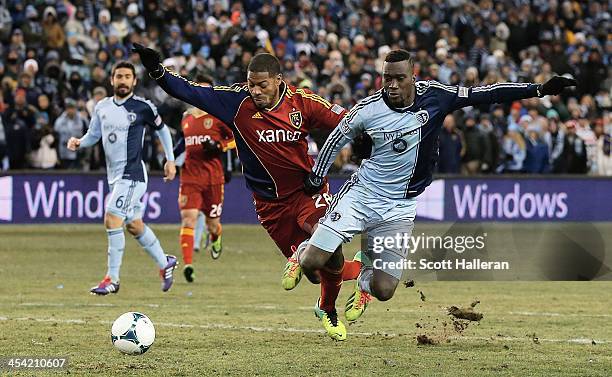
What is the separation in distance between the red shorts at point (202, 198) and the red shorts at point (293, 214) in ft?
19.6

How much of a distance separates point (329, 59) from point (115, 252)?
13.3 metres

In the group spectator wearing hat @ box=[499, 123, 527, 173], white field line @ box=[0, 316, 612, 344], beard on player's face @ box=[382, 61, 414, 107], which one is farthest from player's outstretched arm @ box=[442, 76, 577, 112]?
spectator wearing hat @ box=[499, 123, 527, 173]

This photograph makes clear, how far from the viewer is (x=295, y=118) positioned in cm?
992

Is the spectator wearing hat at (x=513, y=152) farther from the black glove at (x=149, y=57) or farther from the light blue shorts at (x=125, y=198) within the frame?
the black glove at (x=149, y=57)

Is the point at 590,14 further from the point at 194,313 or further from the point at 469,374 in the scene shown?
the point at 469,374

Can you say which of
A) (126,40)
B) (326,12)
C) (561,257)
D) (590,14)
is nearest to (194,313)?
(561,257)

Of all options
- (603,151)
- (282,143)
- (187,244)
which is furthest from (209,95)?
(603,151)

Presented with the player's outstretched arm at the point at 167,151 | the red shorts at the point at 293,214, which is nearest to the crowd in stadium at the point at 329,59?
the player's outstretched arm at the point at 167,151

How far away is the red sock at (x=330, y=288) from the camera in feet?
32.8

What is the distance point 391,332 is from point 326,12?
18687 millimetres

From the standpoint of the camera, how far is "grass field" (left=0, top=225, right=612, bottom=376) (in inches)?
345

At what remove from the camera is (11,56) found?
2339 centimetres

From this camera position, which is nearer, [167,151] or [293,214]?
[293,214]

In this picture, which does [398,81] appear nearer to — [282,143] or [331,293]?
[282,143]
